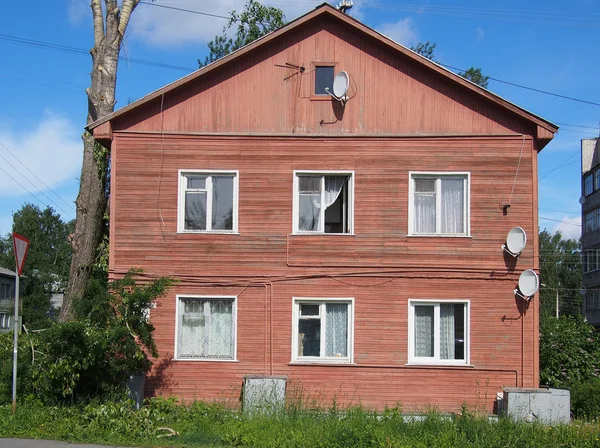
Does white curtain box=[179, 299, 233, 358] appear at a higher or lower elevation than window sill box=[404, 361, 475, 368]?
higher

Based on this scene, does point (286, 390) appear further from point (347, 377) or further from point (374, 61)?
point (374, 61)

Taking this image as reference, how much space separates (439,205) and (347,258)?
240cm

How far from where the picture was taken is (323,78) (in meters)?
14.9

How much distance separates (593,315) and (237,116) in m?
48.2

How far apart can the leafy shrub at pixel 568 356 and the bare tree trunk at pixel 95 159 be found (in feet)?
42.7

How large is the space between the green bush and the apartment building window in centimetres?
4298

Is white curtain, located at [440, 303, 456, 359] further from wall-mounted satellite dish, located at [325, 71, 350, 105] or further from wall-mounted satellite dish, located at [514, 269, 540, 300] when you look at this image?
wall-mounted satellite dish, located at [325, 71, 350, 105]

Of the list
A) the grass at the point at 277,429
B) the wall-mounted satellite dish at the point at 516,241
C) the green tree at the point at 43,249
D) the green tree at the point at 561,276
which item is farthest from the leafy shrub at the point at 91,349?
the green tree at the point at 561,276

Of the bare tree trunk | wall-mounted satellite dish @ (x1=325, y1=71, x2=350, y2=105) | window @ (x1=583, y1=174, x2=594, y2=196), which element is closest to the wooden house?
wall-mounted satellite dish @ (x1=325, y1=71, x2=350, y2=105)

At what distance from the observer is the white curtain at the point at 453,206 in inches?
573

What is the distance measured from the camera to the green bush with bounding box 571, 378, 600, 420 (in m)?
14.4

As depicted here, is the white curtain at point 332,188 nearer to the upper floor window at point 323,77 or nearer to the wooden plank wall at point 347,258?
the wooden plank wall at point 347,258

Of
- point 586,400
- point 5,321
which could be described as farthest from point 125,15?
point 5,321

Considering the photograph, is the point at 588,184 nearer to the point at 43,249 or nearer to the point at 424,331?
the point at 424,331
